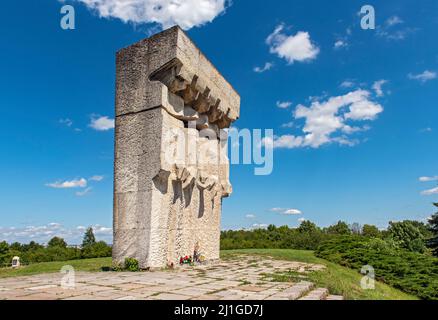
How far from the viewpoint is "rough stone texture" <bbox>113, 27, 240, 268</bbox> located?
22.9 ft

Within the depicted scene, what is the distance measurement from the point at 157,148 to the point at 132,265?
2.40 metres

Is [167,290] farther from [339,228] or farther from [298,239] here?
[339,228]

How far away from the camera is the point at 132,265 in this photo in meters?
6.69

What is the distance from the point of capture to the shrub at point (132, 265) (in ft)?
21.8

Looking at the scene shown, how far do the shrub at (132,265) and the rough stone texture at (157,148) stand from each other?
111mm

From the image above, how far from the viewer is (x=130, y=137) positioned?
7438 mm

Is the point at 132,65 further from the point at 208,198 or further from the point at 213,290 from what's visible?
the point at 213,290

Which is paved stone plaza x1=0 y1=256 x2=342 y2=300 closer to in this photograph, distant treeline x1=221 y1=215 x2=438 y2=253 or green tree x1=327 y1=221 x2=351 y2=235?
distant treeline x1=221 y1=215 x2=438 y2=253

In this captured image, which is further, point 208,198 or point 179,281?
point 208,198

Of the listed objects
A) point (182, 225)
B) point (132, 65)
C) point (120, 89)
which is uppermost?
point (132, 65)

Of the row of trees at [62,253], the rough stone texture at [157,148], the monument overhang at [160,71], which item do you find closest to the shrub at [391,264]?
the rough stone texture at [157,148]

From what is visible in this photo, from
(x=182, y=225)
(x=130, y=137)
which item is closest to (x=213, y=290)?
(x=182, y=225)

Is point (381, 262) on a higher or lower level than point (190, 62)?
lower
